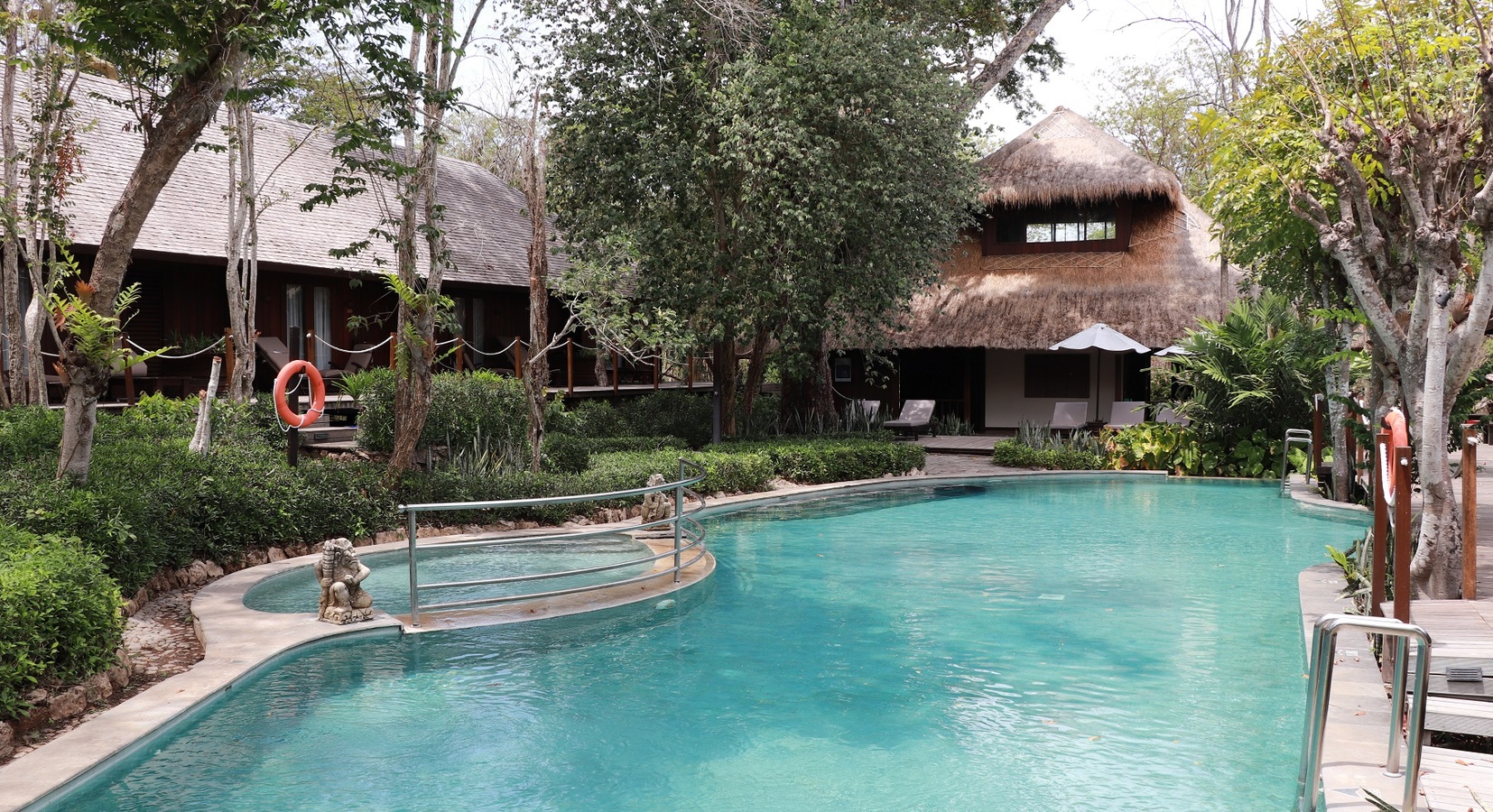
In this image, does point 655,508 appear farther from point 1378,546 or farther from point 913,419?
point 913,419

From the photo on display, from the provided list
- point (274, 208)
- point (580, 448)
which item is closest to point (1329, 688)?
point (580, 448)

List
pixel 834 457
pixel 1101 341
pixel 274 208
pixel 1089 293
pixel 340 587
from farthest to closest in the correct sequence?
pixel 1089 293 < pixel 1101 341 < pixel 274 208 < pixel 834 457 < pixel 340 587

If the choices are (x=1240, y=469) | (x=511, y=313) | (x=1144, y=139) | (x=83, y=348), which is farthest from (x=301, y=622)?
(x=1144, y=139)

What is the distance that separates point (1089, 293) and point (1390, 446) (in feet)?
58.1

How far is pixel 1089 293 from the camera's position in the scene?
23.7 m

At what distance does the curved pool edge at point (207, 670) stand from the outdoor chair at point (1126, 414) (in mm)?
13817

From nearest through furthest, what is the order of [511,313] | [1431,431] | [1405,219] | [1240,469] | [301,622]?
[1431,431] → [301,622] → [1405,219] → [1240,469] → [511,313]

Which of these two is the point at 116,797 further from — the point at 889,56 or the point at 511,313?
the point at 511,313

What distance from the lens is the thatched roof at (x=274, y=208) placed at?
17688 millimetres

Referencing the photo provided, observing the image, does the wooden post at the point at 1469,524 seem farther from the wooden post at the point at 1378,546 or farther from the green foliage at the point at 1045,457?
the green foliage at the point at 1045,457

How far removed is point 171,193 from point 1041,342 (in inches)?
642

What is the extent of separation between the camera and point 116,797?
17.1 ft

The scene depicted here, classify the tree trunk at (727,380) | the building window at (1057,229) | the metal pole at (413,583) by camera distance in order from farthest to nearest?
1. the building window at (1057,229)
2. the tree trunk at (727,380)
3. the metal pole at (413,583)

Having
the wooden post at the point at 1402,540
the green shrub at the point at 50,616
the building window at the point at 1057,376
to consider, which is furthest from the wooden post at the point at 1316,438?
the green shrub at the point at 50,616
